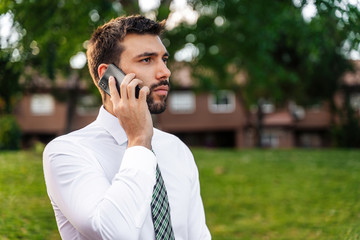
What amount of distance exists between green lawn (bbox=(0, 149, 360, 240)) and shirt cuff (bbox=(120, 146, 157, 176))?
263 centimetres

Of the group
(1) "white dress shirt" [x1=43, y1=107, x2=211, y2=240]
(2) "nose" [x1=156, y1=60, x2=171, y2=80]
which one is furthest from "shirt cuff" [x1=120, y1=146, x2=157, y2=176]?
(2) "nose" [x1=156, y1=60, x2=171, y2=80]

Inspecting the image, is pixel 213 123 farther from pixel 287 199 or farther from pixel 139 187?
pixel 139 187

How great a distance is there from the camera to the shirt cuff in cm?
A: 168

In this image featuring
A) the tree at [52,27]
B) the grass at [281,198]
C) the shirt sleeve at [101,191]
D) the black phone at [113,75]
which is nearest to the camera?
the shirt sleeve at [101,191]

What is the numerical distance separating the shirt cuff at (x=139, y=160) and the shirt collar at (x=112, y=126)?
0.42m

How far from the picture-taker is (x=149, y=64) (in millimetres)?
2131

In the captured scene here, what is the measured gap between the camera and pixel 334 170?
39.0 feet

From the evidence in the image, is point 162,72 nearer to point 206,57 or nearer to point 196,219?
point 196,219

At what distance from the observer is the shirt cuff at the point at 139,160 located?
168cm

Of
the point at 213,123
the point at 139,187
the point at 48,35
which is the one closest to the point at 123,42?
the point at 139,187

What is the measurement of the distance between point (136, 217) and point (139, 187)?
4.6 inches

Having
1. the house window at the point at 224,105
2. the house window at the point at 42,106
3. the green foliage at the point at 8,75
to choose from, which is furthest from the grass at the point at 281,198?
the house window at the point at 42,106

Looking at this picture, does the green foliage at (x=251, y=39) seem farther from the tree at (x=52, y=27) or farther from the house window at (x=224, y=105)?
the house window at (x=224, y=105)

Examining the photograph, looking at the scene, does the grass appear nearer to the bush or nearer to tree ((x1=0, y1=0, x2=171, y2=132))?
tree ((x1=0, y1=0, x2=171, y2=132))
